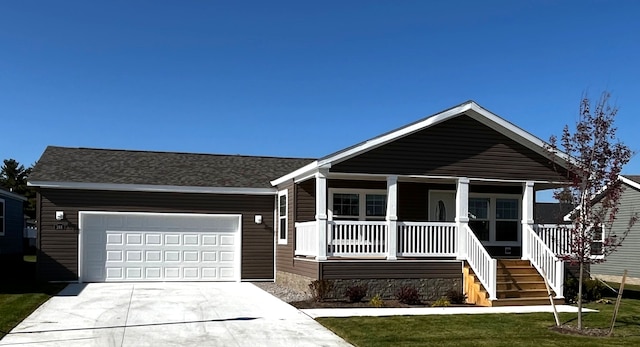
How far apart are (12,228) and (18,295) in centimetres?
1323

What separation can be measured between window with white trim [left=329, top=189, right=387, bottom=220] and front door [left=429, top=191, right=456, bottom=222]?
1.50 metres

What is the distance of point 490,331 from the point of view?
11.7m

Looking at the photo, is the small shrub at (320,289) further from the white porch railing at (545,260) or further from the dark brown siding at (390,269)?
the white porch railing at (545,260)

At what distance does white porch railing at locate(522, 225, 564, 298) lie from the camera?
16219mm

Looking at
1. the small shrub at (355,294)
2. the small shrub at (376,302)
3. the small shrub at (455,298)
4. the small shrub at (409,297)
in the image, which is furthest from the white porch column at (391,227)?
the small shrub at (455,298)

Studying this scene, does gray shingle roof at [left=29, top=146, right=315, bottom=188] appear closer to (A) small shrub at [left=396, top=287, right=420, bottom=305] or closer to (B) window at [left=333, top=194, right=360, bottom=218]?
(B) window at [left=333, top=194, right=360, bottom=218]

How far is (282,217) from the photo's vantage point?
2120 centimetres

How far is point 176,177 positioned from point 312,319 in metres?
10.5

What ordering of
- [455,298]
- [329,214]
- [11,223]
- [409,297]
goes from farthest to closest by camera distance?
[11,223]
[329,214]
[455,298]
[409,297]

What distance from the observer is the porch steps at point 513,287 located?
1573 cm

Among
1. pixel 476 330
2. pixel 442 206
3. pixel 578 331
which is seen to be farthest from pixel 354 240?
pixel 578 331

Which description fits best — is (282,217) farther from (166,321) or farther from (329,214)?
(166,321)

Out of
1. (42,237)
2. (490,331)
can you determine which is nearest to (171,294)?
(42,237)

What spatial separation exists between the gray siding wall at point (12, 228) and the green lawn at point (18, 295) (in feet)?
8.30
